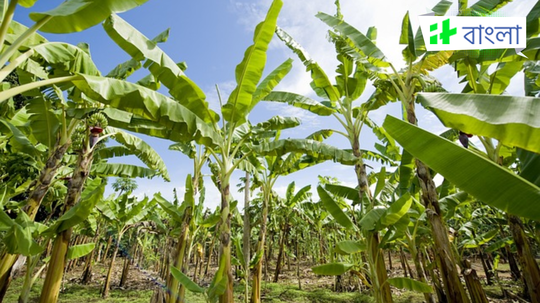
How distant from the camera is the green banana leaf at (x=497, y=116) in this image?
1.35 meters

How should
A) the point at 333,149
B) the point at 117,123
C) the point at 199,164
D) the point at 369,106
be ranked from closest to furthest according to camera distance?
1. the point at 117,123
2. the point at 333,149
3. the point at 369,106
4. the point at 199,164

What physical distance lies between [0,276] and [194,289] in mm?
2694

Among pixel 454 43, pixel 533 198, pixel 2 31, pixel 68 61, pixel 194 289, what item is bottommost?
pixel 194 289

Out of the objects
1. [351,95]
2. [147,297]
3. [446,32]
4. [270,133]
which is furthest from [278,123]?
[147,297]

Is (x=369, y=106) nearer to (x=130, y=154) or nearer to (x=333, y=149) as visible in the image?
(x=333, y=149)

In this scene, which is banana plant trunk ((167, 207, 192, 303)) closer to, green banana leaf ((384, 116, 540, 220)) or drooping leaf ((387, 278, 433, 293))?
drooping leaf ((387, 278, 433, 293))

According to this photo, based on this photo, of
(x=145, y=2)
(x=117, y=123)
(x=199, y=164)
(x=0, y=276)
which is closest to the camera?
(x=145, y=2)

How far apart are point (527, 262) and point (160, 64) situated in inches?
236

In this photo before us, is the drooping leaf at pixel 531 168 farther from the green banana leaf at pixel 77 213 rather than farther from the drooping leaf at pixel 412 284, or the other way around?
the green banana leaf at pixel 77 213

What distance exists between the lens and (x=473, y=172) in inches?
61.0

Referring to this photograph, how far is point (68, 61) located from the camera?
365 cm

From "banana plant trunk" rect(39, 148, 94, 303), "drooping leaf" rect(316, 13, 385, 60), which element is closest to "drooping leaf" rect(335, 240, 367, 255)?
"drooping leaf" rect(316, 13, 385, 60)

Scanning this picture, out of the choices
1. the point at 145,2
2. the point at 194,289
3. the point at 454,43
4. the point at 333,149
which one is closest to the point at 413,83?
the point at 454,43

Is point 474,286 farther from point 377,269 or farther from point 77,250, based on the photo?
point 77,250
